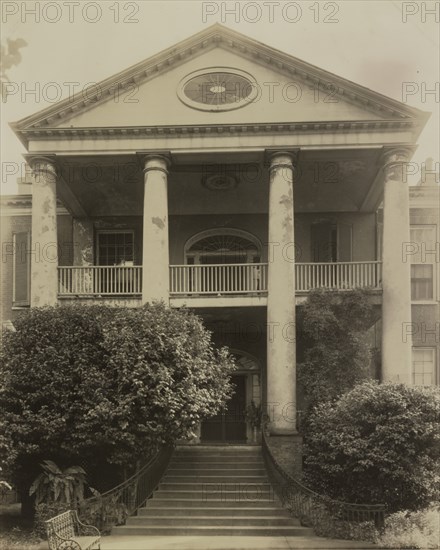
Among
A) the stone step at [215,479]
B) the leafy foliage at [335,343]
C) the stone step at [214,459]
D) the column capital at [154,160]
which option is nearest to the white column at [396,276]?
the leafy foliage at [335,343]

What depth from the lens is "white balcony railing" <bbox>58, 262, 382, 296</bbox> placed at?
18156 mm

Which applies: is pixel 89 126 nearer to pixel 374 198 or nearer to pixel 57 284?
pixel 57 284

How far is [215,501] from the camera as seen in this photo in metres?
14.6

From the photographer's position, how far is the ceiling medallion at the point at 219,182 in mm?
20156

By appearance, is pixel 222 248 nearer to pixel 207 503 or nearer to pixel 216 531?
pixel 207 503

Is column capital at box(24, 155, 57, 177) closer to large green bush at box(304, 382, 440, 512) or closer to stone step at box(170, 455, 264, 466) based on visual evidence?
stone step at box(170, 455, 264, 466)

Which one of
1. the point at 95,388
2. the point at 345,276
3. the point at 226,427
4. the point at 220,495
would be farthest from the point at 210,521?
the point at 345,276

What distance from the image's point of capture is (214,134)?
17.9 metres

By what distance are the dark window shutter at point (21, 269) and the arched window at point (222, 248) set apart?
5620 millimetres

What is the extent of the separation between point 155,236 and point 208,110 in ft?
12.2

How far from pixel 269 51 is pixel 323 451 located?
34.0 feet

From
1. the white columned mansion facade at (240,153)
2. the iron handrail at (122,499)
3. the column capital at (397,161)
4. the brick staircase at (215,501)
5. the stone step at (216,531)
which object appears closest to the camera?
the iron handrail at (122,499)

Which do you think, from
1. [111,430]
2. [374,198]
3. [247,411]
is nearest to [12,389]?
[111,430]

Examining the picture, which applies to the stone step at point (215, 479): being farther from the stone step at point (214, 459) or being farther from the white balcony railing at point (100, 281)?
the white balcony railing at point (100, 281)
